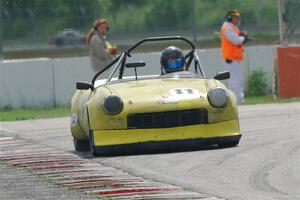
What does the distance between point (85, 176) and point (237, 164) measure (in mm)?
1438

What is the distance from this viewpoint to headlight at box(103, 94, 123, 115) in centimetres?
1198

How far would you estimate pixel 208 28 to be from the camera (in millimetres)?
22984

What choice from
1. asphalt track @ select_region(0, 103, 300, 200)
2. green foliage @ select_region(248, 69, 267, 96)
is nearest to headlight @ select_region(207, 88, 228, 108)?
asphalt track @ select_region(0, 103, 300, 200)

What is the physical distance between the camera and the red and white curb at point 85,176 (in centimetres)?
886

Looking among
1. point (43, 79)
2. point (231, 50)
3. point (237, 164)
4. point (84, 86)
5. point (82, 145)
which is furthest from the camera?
point (43, 79)

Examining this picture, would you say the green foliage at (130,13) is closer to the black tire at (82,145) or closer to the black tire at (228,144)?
the black tire at (82,145)

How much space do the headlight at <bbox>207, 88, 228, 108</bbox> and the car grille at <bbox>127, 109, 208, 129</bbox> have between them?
127mm

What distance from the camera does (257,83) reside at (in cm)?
2247

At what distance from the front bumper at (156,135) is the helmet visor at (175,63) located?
4.99 feet

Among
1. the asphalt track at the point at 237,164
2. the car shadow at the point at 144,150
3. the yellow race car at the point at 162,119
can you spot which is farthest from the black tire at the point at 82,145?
the yellow race car at the point at 162,119

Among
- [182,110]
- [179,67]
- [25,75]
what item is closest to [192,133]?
[182,110]

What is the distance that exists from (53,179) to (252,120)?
6661 mm

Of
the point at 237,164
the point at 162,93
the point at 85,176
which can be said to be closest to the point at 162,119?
the point at 162,93

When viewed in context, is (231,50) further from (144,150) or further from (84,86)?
(144,150)
